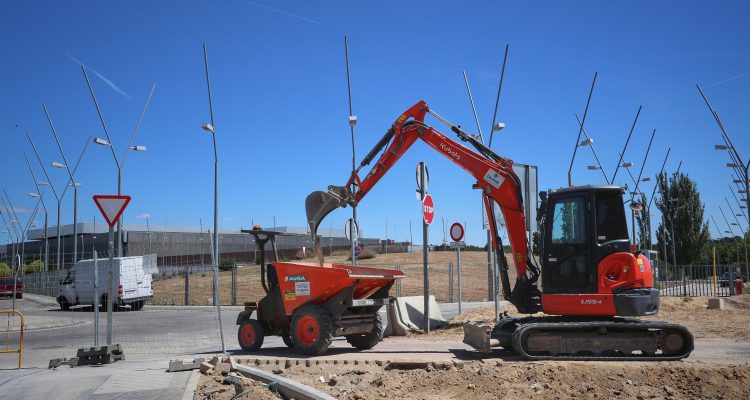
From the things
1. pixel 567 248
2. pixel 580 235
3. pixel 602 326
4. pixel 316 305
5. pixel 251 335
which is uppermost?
pixel 580 235

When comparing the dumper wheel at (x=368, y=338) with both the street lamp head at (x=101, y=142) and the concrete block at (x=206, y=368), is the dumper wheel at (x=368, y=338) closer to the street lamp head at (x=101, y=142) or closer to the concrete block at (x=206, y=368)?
the concrete block at (x=206, y=368)

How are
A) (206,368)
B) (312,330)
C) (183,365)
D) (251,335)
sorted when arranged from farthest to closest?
(251,335) < (312,330) < (183,365) < (206,368)

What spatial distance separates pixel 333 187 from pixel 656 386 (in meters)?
6.87

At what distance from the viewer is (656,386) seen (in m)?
9.16

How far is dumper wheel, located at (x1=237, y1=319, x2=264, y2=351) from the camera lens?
Result: 1349 cm

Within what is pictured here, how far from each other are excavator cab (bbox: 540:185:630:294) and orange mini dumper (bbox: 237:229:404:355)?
349 cm

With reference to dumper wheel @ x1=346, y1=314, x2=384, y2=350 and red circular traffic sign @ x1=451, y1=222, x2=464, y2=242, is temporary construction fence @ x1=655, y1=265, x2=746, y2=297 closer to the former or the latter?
red circular traffic sign @ x1=451, y1=222, x2=464, y2=242

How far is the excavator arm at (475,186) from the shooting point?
11930mm

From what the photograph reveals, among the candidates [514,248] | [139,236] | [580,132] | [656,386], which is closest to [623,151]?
[580,132]

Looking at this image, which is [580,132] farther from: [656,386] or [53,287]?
[53,287]

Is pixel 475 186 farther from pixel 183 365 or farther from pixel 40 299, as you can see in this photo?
pixel 40 299

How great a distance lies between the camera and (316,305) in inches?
492

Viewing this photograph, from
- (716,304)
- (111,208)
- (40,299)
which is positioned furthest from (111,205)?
(716,304)

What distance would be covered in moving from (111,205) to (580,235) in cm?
866
